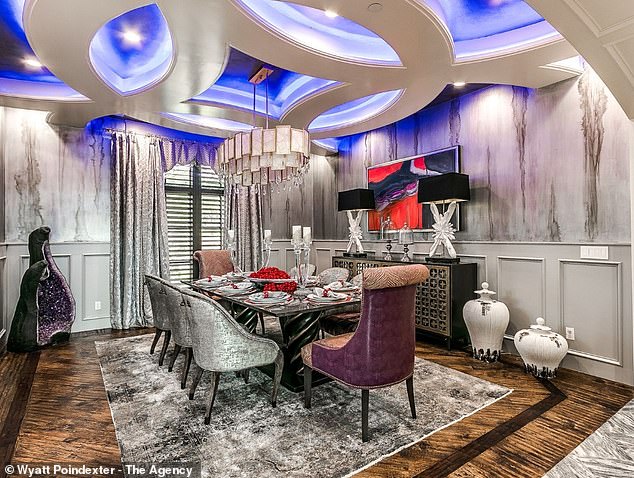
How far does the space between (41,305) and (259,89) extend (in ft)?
11.5

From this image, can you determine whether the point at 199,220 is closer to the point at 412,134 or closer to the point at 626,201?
the point at 412,134

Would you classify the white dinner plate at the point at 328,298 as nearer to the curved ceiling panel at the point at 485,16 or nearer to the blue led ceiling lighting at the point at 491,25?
the blue led ceiling lighting at the point at 491,25

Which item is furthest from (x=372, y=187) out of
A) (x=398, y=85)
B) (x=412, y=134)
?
(x=398, y=85)

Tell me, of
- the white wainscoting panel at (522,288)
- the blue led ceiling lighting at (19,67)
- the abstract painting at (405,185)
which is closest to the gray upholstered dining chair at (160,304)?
the blue led ceiling lighting at (19,67)

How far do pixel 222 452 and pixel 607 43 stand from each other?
2.97m

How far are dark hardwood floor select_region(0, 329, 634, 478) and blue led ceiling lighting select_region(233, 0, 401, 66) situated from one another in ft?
9.45

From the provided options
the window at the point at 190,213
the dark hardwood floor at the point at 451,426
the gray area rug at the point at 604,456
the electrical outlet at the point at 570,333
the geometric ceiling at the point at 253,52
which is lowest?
the gray area rug at the point at 604,456

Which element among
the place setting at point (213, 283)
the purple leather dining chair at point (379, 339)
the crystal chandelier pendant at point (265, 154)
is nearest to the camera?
the purple leather dining chair at point (379, 339)

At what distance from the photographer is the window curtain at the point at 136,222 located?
4.92 meters

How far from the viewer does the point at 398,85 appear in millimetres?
3631

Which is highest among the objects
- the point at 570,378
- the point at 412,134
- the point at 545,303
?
the point at 412,134

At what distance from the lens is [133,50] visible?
141 inches

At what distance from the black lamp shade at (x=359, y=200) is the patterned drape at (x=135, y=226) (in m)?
2.61

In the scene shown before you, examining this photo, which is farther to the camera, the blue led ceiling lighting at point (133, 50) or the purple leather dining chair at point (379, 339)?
the blue led ceiling lighting at point (133, 50)
